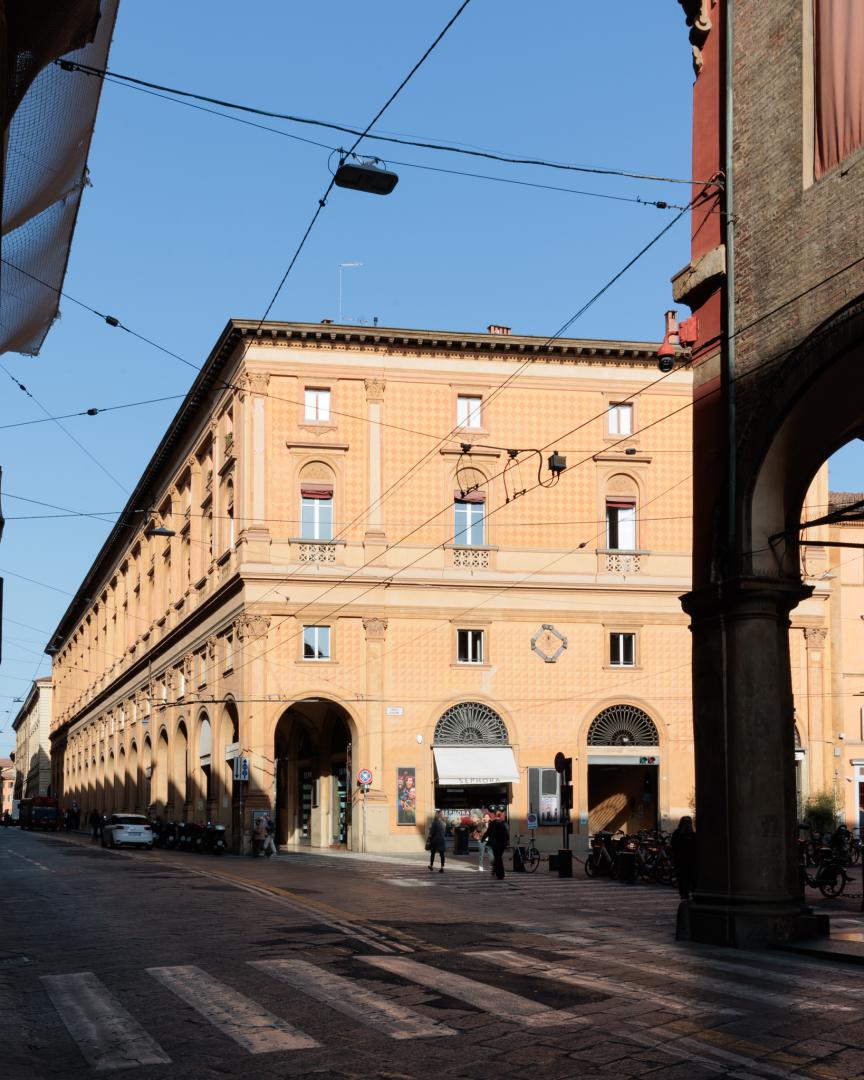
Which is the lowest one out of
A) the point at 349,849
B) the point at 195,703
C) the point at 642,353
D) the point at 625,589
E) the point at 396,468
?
the point at 349,849

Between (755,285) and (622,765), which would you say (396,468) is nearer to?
(622,765)

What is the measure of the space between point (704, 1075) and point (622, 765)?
3776cm

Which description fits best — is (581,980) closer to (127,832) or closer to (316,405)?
(316,405)

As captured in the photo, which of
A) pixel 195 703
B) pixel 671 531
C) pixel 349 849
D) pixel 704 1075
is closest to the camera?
pixel 704 1075

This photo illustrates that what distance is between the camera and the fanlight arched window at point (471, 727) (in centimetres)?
4416

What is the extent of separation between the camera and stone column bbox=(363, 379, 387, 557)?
4466cm

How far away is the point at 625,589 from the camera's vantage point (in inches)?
1801

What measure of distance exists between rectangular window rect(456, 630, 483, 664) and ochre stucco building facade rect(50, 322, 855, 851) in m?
0.09

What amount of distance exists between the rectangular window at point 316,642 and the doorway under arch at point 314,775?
1428 mm

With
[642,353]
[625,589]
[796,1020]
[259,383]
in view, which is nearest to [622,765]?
[625,589]

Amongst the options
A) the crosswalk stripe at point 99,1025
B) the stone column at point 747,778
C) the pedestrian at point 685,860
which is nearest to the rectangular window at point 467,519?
the pedestrian at point 685,860

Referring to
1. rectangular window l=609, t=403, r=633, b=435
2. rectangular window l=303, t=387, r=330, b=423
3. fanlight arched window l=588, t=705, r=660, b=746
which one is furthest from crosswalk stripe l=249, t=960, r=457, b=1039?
rectangular window l=609, t=403, r=633, b=435

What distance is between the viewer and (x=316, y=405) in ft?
148

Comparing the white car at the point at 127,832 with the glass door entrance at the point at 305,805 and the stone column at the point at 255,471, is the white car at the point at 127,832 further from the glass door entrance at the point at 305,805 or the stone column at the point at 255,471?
the stone column at the point at 255,471
